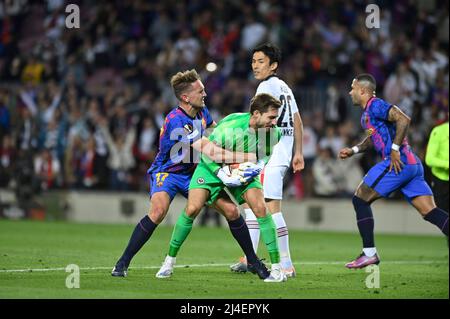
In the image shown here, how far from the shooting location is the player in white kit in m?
10.5

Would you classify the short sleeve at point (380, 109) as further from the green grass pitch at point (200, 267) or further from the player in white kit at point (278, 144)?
the green grass pitch at point (200, 267)

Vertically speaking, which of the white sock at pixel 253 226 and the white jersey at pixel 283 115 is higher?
the white jersey at pixel 283 115

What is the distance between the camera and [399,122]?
10.8m

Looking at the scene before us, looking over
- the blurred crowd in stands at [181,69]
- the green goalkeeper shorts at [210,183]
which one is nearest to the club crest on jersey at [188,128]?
the green goalkeeper shorts at [210,183]

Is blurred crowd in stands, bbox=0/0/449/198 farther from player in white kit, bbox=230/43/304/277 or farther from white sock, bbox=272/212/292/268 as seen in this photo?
white sock, bbox=272/212/292/268

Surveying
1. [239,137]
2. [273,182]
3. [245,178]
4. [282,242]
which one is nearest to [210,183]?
[245,178]

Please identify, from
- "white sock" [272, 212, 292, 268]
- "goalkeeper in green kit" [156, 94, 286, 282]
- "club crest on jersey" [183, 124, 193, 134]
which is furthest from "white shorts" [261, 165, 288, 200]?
"club crest on jersey" [183, 124, 193, 134]

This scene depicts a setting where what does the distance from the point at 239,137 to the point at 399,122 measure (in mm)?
2119

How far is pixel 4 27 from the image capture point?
81.5ft

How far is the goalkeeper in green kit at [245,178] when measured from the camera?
31.4ft

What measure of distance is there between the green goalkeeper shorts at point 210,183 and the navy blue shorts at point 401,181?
6.25 feet

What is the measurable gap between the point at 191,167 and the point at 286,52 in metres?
12.9

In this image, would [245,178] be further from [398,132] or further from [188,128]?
[398,132]
